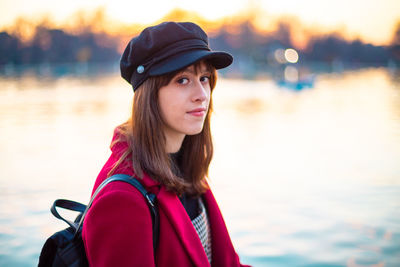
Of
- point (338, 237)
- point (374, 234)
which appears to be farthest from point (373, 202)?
point (338, 237)

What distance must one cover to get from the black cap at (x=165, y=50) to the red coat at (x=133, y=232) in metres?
0.36

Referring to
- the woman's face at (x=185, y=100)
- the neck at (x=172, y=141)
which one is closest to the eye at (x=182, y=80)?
the woman's face at (x=185, y=100)

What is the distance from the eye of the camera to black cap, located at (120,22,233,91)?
1413 mm

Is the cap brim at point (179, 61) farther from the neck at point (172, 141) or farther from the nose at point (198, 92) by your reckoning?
the neck at point (172, 141)

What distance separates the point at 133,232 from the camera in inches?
47.9

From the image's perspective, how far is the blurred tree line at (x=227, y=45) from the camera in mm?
50719

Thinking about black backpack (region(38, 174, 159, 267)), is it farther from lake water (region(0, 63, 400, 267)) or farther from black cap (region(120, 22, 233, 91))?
lake water (region(0, 63, 400, 267))

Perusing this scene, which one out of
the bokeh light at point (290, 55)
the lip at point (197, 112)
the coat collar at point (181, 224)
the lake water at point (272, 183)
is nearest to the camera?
the coat collar at point (181, 224)

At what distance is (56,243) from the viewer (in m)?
1.26

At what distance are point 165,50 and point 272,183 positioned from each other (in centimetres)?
522

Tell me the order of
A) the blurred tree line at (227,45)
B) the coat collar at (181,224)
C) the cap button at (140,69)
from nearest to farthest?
1. the coat collar at (181,224)
2. the cap button at (140,69)
3. the blurred tree line at (227,45)

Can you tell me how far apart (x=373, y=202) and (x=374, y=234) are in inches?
42.9

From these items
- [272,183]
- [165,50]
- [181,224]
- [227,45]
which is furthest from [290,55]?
[227,45]

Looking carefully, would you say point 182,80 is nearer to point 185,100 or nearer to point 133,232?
point 185,100
